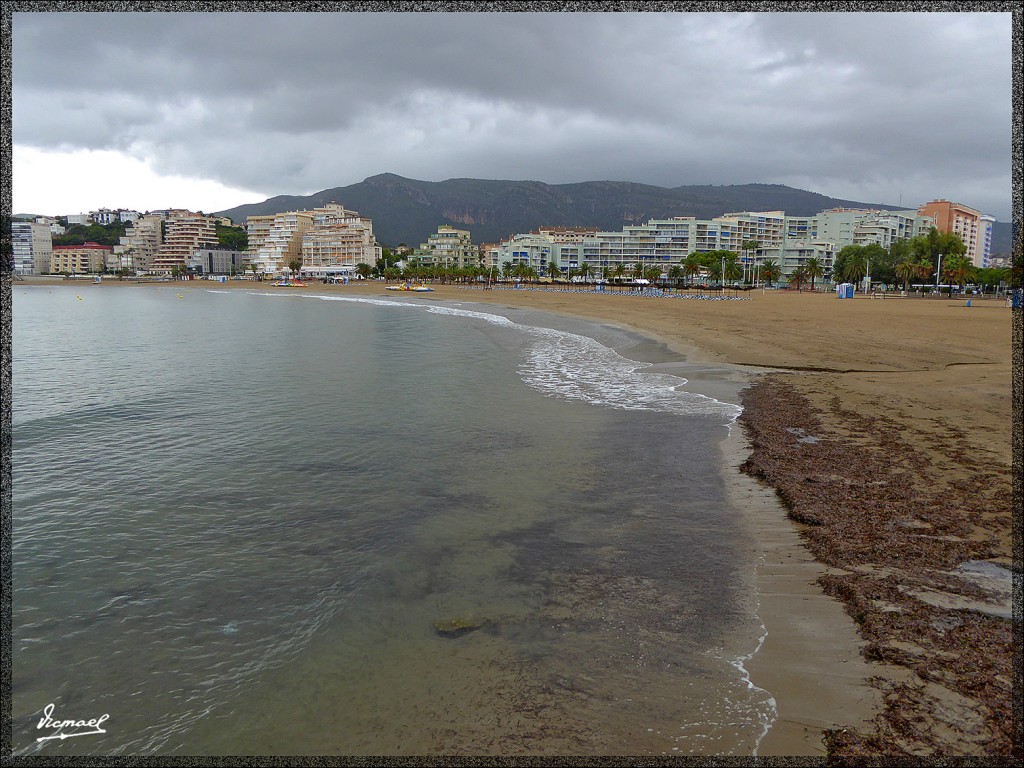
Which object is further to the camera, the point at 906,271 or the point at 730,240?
the point at 730,240

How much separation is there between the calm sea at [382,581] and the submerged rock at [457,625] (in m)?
0.07

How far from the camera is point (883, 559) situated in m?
6.75

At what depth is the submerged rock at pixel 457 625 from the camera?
6016 mm

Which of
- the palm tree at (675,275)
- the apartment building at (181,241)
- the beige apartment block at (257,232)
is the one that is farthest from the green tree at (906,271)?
the apartment building at (181,241)

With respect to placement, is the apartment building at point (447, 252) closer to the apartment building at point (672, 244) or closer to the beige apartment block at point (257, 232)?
the apartment building at point (672, 244)

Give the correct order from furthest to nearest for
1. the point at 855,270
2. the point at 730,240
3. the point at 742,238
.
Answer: the point at 742,238, the point at 730,240, the point at 855,270

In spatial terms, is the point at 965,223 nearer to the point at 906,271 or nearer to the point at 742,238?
the point at 742,238

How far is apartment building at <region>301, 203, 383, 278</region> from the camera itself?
154m

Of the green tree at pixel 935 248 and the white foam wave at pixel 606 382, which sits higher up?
the green tree at pixel 935 248

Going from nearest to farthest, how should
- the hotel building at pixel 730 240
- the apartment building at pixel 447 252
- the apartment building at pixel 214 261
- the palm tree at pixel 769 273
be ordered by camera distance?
the palm tree at pixel 769 273 < the hotel building at pixel 730 240 < the apartment building at pixel 447 252 < the apartment building at pixel 214 261

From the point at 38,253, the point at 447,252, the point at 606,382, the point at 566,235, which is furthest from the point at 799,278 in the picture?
the point at 38,253

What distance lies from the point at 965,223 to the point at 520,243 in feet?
385

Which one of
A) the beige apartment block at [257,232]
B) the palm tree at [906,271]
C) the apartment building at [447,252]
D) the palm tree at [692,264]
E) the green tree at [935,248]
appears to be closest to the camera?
the palm tree at [906,271]

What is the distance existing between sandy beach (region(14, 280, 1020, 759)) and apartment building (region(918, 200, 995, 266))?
16881 centimetres
